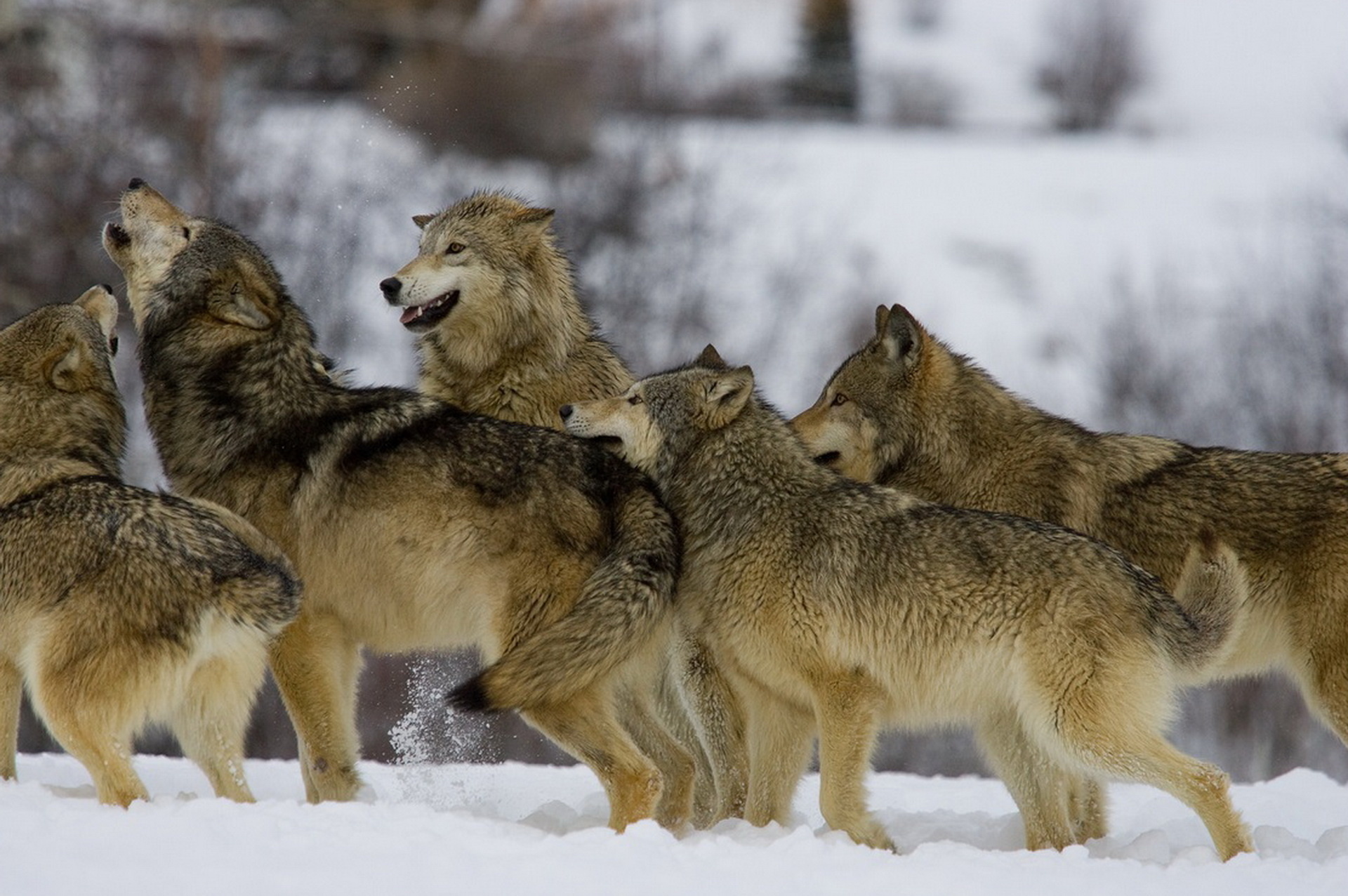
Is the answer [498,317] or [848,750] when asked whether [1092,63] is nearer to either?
[498,317]

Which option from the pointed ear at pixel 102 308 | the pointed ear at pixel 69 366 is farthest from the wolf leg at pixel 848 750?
the pointed ear at pixel 102 308

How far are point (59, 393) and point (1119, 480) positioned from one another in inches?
186

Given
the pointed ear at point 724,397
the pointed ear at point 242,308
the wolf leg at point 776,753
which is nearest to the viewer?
the wolf leg at point 776,753

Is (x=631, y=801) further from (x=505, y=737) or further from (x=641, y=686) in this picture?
(x=505, y=737)

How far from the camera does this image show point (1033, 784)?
22.3 feet

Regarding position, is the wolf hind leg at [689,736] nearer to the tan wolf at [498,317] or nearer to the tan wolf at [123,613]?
the tan wolf at [498,317]

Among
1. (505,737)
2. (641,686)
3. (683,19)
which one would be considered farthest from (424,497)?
(683,19)

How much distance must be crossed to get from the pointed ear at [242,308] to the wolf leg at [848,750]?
2.96 meters

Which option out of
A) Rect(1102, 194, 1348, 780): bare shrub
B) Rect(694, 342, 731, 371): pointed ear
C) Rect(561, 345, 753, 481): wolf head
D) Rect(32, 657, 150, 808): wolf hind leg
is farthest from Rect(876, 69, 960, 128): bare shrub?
Rect(32, 657, 150, 808): wolf hind leg

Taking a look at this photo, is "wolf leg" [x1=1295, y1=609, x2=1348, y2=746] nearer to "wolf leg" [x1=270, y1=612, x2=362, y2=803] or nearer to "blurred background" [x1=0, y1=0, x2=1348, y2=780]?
"wolf leg" [x1=270, y1=612, x2=362, y2=803]

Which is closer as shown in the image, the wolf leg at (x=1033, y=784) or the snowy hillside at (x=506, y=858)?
the snowy hillside at (x=506, y=858)

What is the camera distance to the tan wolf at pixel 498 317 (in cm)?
764

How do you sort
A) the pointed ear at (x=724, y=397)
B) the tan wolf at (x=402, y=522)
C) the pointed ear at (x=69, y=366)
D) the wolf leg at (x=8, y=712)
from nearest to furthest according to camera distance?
the tan wolf at (x=402, y=522)
the wolf leg at (x=8, y=712)
the pointed ear at (x=69, y=366)
the pointed ear at (x=724, y=397)

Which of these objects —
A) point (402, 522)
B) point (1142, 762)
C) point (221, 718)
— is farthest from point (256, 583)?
point (1142, 762)
